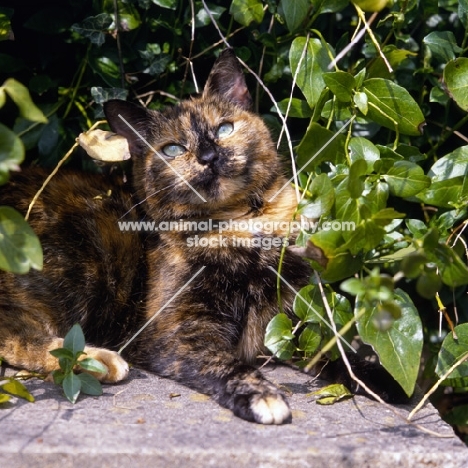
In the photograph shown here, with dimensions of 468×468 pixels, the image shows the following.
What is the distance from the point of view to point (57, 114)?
2.88 metres

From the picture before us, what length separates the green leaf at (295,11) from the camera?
7.43 ft

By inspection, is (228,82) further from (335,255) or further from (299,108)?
(335,255)

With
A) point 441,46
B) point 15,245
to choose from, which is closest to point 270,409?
point 15,245

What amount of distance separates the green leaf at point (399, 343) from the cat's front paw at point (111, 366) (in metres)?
0.74

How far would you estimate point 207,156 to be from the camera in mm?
2385

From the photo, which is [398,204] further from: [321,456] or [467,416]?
[321,456]

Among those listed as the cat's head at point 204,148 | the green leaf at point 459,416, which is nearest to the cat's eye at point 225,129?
the cat's head at point 204,148

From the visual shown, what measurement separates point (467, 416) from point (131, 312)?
1.28 m

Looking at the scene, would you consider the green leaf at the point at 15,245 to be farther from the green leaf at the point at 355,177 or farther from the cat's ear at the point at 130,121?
the cat's ear at the point at 130,121

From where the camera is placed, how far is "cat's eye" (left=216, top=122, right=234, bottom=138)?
101 inches

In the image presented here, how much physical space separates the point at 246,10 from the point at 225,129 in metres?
0.43

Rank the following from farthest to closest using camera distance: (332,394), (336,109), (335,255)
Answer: (336,109) → (332,394) → (335,255)

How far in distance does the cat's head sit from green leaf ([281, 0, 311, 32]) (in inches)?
13.0

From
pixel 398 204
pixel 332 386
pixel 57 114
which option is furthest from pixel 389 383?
pixel 57 114
